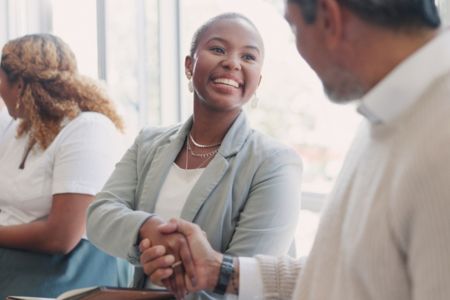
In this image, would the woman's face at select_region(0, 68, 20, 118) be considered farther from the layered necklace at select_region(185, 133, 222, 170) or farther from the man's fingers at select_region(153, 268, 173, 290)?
the man's fingers at select_region(153, 268, 173, 290)

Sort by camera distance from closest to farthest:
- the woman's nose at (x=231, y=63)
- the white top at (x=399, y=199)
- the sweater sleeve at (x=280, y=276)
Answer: the white top at (x=399, y=199)
the sweater sleeve at (x=280, y=276)
the woman's nose at (x=231, y=63)

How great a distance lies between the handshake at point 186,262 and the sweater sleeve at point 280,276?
0.23 ft

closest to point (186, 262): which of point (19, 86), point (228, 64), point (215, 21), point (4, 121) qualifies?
point (228, 64)

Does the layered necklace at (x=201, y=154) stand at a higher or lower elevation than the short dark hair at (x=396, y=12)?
lower

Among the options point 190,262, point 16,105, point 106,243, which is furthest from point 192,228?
point 16,105

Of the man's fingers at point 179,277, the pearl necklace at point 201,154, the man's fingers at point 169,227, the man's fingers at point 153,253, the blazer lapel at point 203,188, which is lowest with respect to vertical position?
the man's fingers at point 179,277

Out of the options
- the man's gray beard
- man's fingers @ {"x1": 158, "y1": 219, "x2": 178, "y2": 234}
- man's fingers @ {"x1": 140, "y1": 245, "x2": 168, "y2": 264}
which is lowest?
man's fingers @ {"x1": 140, "y1": 245, "x2": 168, "y2": 264}

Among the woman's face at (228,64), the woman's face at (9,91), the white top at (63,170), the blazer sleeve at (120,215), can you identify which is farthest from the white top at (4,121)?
the woman's face at (228,64)

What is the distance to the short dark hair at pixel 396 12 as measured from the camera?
0.87 metres

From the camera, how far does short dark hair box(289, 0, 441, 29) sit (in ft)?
2.86

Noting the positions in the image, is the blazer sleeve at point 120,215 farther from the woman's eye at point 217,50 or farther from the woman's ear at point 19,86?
the woman's ear at point 19,86

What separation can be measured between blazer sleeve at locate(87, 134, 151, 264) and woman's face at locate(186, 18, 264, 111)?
0.30 meters

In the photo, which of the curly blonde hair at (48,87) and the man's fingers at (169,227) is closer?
the man's fingers at (169,227)

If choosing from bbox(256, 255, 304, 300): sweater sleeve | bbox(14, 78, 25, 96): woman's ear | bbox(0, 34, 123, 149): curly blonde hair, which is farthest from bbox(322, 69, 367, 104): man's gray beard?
bbox(14, 78, 25, 96): woman's ear
